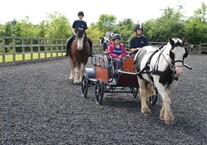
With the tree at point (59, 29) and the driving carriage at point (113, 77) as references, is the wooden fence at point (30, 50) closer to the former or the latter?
the driving carriage at point (113, 77)

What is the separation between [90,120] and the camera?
7047 mm

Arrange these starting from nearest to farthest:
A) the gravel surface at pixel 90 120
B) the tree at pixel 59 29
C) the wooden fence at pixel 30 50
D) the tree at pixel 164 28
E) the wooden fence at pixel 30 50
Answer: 1. the gravel surface at pixel 90 120
2. the wooden fence at pixel 30 50
3. the wooden fence at pixel 30 50
4. the tree at pixel 164 28
5. the tree at pixel 59 29

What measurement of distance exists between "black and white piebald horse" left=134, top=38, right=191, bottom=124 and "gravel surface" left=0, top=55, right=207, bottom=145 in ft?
1.08

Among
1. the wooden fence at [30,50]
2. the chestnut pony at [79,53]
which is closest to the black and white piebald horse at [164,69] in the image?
the chestnut pony at [79,53]

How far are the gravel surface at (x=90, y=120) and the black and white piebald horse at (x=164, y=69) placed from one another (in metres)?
0.33

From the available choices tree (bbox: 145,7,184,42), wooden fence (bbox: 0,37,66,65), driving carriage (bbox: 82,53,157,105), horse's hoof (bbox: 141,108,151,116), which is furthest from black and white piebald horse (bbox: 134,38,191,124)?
tree (bbox: 145,7,184,42)

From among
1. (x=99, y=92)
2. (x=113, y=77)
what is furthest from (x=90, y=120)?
(x=113, y=77)

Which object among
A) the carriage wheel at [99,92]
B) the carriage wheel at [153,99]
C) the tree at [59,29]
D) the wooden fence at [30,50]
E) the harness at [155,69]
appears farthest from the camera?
the tree at [59,29]

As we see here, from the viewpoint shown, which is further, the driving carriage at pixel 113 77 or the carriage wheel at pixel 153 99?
the carriage wheel at pixel 153 99

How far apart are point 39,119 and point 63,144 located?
5.62 feet

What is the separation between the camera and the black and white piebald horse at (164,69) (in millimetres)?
6591

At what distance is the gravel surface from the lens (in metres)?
5.75

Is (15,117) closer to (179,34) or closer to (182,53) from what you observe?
(182,53)

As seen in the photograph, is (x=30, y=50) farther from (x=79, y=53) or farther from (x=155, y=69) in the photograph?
(x=155, y=69)
